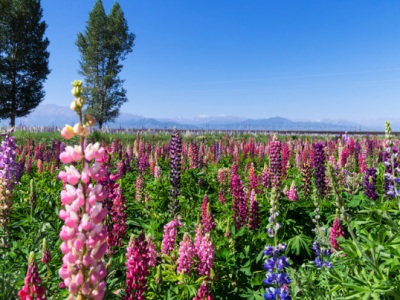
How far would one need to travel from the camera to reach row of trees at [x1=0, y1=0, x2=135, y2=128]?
3719 cm

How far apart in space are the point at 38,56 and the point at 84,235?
42992 mm

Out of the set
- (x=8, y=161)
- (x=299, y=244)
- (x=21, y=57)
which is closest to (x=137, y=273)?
(x=299, y=244)

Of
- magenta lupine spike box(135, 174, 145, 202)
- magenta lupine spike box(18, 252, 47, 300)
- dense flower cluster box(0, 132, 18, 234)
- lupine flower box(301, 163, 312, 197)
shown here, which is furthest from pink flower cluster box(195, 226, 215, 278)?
lupine flower box(301, 163, 312, 197)

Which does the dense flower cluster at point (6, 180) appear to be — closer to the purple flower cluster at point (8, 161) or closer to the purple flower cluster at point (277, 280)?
the purple flower cluster at point (8, 161)

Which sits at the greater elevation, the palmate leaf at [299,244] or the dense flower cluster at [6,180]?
the dense flower cluster at [6,180]

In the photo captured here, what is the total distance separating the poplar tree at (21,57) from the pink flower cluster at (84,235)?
40524 mm

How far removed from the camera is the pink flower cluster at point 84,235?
1438 millimetres

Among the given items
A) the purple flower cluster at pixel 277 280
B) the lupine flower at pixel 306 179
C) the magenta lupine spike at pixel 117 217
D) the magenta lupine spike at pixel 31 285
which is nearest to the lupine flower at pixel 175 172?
the magenta lupine spike at pixel 117 217

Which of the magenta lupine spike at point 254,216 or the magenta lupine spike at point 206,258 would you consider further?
the magenta lupine spike at point 254,216

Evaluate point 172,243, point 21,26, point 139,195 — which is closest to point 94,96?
point 21,26

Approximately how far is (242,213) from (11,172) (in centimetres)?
344

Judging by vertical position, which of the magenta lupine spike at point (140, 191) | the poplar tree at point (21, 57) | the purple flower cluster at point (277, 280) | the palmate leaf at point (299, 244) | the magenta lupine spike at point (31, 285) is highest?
the poplar tree at point (21, 57)

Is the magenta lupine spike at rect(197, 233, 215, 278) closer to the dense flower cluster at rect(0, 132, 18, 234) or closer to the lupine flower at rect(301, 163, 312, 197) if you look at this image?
the dense flower cluster at rect(0, 132, 18, 234)

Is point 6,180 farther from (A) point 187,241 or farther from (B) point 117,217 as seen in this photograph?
(A) point 187,241
